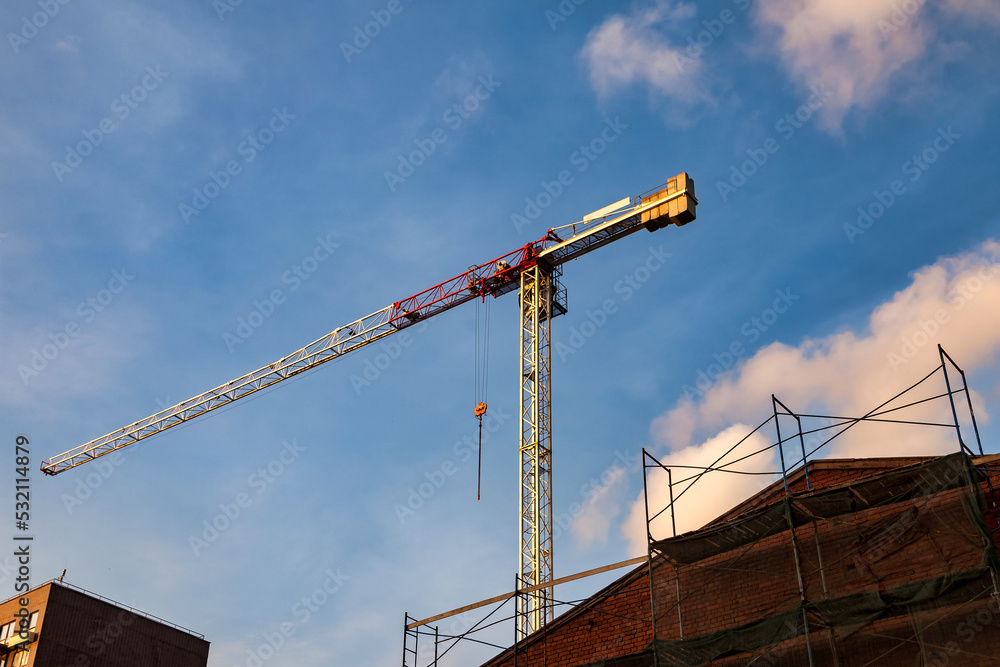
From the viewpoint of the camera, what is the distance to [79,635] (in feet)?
140

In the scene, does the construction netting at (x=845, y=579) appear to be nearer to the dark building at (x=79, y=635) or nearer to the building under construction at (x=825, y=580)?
the building under construction at (x=825, y=580)

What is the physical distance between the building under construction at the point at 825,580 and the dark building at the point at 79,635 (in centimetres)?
2960

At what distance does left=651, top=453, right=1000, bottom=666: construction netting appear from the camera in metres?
15.9

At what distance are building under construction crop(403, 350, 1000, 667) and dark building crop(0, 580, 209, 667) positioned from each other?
2960 cm

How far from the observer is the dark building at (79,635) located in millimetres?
41344

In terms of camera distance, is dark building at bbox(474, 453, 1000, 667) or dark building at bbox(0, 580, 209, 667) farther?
dark building at bbox(0, 580, 209, 667)

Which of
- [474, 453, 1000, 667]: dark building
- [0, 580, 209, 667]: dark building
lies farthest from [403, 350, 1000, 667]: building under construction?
[0, 580, 209, 667]: dark building

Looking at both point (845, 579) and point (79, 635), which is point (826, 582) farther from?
point (79, 635)

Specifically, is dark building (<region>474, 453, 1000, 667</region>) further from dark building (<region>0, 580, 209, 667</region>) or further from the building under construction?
dark building (<region>0, 580, 209, 667</region>)

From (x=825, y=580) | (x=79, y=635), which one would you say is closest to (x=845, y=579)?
(x=825, y=580)

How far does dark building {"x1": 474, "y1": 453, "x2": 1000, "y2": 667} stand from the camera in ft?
52.4

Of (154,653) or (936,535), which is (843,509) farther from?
(154,653)

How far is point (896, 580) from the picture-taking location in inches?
672

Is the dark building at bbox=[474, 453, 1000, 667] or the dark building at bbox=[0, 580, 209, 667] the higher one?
the dark building at bbox=[0, 580, 209, 667]
